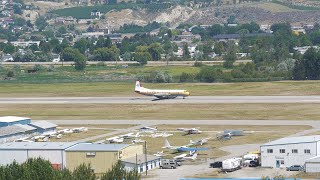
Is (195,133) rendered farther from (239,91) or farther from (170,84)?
(170,84)

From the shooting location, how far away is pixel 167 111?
122438 millimetres

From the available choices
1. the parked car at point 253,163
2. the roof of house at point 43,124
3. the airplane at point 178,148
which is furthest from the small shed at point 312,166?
the roof of house at point 43,124

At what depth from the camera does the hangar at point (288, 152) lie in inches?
3179

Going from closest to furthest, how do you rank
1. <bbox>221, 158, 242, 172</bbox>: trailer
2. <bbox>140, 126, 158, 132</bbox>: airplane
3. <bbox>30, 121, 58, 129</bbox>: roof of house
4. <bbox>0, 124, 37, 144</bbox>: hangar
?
1. <bbox>221, 158, 242, 172</bbox>: trailer
2. <bbox>0, 124, 37, 144</bbox>: hangar
3. <bbox>140, 126, 158, 132</bbox>: airplane
4. <bbox>30, 121, 58, 129</bbox>: roof of house

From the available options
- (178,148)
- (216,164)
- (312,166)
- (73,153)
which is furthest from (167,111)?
(312,166)

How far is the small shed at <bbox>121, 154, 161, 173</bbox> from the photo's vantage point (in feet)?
263

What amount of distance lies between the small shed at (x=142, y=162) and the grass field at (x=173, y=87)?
2117 inches

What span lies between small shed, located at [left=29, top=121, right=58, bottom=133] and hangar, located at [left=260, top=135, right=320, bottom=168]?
30476 millimetres

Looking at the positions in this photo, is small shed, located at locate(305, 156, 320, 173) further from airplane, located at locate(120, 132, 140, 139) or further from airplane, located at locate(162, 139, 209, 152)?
airplane, located at locate(120, 132, 140, 139)

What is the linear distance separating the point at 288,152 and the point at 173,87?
242ft

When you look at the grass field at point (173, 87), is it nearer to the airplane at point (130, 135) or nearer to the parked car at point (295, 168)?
the airplane at point (130, 135)

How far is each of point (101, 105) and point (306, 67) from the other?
43.7 metres

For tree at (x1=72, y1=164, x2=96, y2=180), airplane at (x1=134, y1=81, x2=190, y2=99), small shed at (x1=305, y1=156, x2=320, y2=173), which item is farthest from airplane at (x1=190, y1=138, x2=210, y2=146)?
airplane at (x1=134, y1=81, x2=190, y2=99)

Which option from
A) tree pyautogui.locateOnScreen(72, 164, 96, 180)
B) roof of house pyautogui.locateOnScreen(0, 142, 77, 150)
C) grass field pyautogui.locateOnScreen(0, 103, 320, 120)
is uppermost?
tree pyautogui.locateOnScreen(72, 164, 96, 180)
